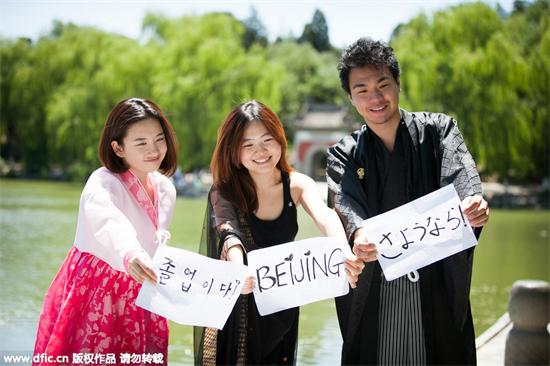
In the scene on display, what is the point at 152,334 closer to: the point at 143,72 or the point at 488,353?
the point at 488,353

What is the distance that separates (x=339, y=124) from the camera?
2888 cm

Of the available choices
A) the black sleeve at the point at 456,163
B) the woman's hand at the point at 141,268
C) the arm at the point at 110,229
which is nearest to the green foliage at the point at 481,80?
the black sleeve at the point at 456,163

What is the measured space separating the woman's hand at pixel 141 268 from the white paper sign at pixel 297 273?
370mm

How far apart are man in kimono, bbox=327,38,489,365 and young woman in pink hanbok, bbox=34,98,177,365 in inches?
29.5

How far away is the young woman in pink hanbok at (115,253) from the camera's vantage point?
2674 mm

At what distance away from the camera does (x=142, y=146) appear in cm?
280

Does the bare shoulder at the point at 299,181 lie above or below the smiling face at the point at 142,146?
below

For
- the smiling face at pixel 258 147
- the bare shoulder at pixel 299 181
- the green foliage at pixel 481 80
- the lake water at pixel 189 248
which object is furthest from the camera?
the green foliage at pixel 481 80

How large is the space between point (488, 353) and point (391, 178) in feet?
7.53

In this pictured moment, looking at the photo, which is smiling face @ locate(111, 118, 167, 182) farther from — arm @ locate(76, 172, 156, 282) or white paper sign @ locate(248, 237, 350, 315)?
white paper sign @ locate(248, 237, 350, 315)

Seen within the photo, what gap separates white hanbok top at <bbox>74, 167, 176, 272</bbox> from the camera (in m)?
2.61

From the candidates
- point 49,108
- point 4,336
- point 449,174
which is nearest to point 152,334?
point 449,174

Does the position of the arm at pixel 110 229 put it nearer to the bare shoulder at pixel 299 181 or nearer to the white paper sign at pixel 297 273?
the white paper sign at pixel 297 273

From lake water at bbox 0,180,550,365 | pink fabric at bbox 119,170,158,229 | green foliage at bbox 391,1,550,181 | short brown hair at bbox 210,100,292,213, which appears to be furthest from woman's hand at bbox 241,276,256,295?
green foliage at bbox 391,1,550,181
